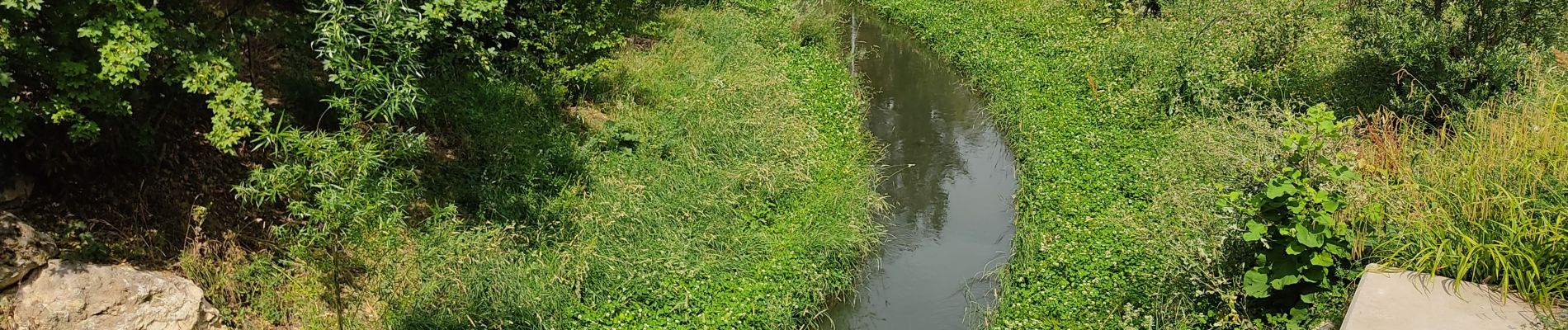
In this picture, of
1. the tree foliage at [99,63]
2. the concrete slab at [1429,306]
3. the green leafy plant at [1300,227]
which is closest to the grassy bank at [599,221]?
the tree foliage at [99,63]

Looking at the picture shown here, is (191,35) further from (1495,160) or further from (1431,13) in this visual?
(1431,13)

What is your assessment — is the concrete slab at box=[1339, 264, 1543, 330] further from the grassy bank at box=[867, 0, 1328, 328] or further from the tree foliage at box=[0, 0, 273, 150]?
the tree foliage at box=[0, 0, 273, 150]

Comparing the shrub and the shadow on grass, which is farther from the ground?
the shrub

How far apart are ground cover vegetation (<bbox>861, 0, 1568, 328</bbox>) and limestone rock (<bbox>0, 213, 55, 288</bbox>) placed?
6.69 m

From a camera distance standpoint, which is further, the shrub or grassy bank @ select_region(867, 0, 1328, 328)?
the shrub

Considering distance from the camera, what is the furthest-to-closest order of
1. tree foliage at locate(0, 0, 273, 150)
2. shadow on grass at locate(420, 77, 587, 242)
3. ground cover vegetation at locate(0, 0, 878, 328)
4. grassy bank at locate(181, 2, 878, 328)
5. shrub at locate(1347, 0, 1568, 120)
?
shrub at locate(1347, 0, 1568, 120) → shadow on grass at locate(420, 77, 587, 242) → grassy bank at locate(181, 2, 878, 328) → ground cover vegetation at locate(0, 0, 878, 328) → tree foliage at locate(0, 0, 273, 150)

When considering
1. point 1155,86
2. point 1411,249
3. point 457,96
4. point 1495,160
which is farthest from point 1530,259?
point 457,96

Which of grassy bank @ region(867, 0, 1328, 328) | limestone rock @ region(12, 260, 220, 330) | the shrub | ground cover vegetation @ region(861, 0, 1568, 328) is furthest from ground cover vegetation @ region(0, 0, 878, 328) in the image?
the shrub

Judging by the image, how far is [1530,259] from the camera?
560 centimetres

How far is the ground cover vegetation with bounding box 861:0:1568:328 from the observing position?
→ 20.8 ft

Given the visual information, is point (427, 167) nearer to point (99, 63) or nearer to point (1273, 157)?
point (99, 63)

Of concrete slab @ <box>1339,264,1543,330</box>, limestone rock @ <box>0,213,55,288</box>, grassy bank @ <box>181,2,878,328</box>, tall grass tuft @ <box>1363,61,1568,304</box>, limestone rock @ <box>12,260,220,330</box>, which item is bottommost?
grassy bank @ <box>181,2,878,328</box>

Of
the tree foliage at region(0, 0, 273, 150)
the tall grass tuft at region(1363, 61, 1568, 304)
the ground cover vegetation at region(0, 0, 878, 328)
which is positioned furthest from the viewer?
the ground cover vegetation at region(0, 0, 878, 328)

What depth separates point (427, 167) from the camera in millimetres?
8734
